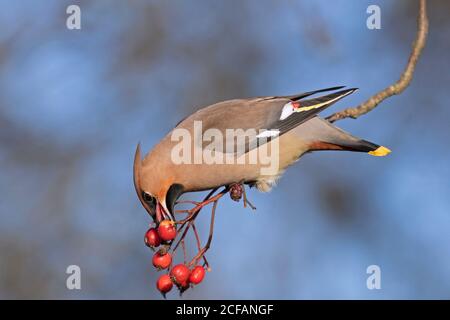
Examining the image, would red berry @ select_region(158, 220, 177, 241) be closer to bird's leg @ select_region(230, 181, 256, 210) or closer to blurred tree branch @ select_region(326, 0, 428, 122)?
bird's leg @ select_region(230, 181, 256, 210)

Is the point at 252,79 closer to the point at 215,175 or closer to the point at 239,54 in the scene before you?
the point at 239,54

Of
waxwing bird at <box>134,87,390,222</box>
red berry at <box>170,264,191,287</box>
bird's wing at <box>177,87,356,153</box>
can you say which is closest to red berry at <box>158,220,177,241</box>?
red berry at <box>170,264,191,287</box>

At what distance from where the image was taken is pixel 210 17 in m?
5.75

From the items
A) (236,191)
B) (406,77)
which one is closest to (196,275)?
(236,191)

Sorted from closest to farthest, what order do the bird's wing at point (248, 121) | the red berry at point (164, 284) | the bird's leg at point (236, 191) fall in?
1. the red berry at point (164, 284)
2. the bird's leg at point (236, 191)
3. the bird's wing at point (248, 121)

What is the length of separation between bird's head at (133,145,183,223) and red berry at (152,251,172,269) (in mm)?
420

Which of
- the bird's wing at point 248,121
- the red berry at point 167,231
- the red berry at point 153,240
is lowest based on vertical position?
the red berry at point 153,240

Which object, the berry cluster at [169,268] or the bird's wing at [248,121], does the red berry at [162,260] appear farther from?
the bird's wing at [248,121]

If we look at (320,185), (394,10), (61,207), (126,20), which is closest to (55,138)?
(61,207)

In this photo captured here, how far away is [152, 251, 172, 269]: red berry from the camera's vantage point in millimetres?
3451

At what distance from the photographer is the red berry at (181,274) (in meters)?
3.46

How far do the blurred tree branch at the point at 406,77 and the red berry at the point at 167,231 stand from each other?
2.80 ft

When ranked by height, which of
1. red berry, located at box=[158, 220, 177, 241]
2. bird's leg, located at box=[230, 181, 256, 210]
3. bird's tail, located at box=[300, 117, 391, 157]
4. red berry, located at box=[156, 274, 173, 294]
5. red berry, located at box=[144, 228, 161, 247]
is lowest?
red berry, located at box=[156, 274, 173, 294]

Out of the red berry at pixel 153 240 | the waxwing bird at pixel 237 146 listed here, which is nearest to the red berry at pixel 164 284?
the red berry at pixel 153 240
